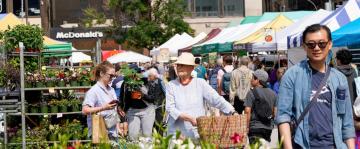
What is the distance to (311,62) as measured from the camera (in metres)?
5.93

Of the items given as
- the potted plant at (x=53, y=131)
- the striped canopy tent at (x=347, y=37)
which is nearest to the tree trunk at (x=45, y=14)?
the potted plant at (x=53, y=131)

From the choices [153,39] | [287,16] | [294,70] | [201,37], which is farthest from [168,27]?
[294,70]

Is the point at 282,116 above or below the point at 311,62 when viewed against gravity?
below

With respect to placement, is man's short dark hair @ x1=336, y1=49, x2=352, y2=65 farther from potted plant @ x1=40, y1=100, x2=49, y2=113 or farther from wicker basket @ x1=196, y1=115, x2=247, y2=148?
potted plant @ x1=40, y1=100, x2=49, y2=113

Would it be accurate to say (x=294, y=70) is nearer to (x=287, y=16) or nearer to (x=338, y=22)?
(x=338, y=22)

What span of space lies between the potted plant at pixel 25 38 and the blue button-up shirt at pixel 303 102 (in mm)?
9961

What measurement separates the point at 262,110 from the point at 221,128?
361 cm

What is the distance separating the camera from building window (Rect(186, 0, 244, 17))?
218 feet

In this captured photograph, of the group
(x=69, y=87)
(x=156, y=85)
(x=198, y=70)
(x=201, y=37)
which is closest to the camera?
(x=69, y=87)

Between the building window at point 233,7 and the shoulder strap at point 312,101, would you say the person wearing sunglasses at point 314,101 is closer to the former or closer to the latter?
the shoulder strap at point 312,101

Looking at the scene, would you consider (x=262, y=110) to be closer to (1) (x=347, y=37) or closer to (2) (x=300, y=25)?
(1) (x=347, y=37)

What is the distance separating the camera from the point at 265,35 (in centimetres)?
2452

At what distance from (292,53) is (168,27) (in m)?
33.3

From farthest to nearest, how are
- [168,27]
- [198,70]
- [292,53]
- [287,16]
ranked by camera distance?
1. [168,27]
2. [287,16]
3. [198,70]
4. [292,53]
